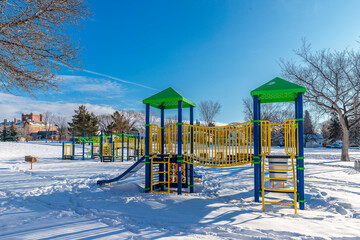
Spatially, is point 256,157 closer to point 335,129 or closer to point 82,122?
point 82,122

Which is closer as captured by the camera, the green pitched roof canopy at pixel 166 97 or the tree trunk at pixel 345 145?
the green pitched roof canopy at pixel 166 97

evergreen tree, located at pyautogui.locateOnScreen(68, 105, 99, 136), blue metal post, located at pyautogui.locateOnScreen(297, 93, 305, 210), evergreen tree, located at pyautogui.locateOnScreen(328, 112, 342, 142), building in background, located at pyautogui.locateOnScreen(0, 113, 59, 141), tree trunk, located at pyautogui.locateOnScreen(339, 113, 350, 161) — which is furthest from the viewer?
building in background, located at pyautogui.locateOnScreen(0, 113, 59, 141)

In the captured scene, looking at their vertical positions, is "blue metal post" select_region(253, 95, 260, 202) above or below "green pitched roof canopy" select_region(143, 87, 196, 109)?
below

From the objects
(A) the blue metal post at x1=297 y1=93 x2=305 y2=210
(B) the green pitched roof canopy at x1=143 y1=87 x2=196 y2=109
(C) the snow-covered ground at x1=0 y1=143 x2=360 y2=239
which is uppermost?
(B) the green pitched roof canopy at x1=143 y1=87 x2=196 y2=109

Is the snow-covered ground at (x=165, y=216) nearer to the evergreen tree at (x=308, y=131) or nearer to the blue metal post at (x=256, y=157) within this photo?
the blue metal post at (x=256, y=157)

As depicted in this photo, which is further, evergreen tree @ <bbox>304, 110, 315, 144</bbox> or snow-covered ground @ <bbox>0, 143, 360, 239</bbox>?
evergreen tree @ <bbox>304, 110, 315, 144</bbox>

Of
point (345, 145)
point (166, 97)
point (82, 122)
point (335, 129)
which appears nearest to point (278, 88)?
point (166, 97)

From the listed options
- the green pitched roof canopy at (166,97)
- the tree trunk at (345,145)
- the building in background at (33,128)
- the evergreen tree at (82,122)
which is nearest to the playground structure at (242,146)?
the green pitched roof canopy at (166,97)

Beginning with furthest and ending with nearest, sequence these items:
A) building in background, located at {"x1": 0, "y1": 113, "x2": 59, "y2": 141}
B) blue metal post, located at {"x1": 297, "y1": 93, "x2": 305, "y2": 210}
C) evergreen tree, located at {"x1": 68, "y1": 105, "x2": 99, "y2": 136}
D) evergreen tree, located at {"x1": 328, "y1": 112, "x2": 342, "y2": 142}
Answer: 1. building in background, located at {"x1": 0, "y1": 113, "x2": 59, "y2": 141}
2. evergreen tree, located at {"x1": 328, "y1": 112, "x2": 342, "y2": 142}
3. evergreen tree, located at {"x1": 68, "y1": 105, "x2": 99, "y2": 136}
4. blue metal post, located at {"x1": 297, "y1": 93, "x2": 305, "y2": 210}

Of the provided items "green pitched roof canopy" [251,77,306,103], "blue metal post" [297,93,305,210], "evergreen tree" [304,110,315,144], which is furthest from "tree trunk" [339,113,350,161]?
"evergreen tree" [304,110,315,144]

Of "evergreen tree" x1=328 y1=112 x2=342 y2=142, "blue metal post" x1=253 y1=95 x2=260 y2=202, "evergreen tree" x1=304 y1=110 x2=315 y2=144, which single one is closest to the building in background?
"blue metal post" x1=253 y1=95 x2=260 y2=202

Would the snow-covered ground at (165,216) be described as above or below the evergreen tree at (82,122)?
below

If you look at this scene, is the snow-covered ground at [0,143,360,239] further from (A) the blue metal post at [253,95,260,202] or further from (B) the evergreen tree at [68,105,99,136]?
(B) the evergreen tree at [68,105,99,136]

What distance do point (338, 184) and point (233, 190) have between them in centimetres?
444
